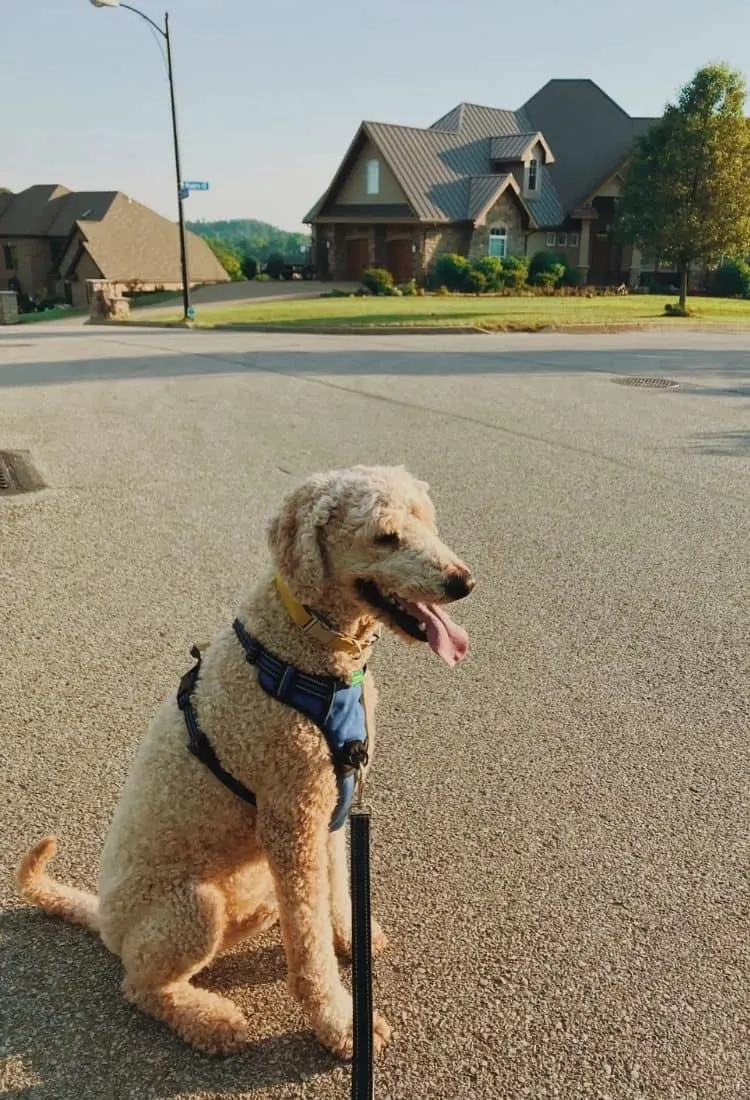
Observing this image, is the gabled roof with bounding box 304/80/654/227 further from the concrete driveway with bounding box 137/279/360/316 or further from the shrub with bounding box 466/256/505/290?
the concrete driveway with bounding box 137/279/360/316

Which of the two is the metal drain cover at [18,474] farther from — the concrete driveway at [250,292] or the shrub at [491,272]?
the shrub at [491,272]

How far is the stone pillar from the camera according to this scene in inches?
1769

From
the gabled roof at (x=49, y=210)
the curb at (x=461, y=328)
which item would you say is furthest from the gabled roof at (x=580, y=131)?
the gabled roof at (x=49, y=210)

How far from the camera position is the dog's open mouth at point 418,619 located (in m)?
2.21

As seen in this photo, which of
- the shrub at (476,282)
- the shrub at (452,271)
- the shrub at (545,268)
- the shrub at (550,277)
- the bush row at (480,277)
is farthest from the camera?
the shrub at (545,268)

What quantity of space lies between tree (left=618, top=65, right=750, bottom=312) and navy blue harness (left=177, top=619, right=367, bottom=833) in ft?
101

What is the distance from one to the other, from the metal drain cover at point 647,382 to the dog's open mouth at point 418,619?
11.5 metres

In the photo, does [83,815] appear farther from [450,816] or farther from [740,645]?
[740,645]

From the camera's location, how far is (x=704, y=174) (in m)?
29.1

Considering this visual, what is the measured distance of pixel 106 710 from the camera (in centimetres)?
388

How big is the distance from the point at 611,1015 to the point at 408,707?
1810 millimetres

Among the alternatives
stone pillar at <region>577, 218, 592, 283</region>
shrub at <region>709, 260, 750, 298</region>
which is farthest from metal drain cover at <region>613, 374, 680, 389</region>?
stone pillar at <region>577, 218, 592, 283</region>

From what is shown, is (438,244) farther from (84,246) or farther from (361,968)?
(361,968)

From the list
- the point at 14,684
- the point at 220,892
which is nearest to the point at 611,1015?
the point at 220,892
